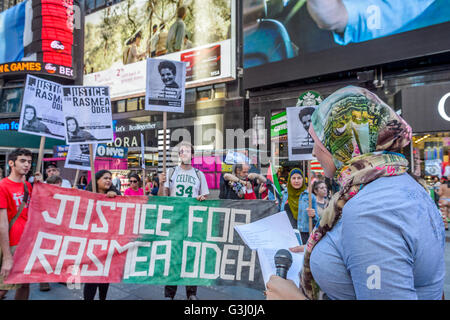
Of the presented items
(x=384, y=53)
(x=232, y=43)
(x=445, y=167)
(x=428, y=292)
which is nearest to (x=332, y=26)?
(x=384, y=53)

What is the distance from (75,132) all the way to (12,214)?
5.57 ft

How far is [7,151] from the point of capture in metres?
19.7

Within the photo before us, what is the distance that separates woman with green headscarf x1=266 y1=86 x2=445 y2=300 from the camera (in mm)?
915

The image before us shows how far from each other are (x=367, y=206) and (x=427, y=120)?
12.9 meters

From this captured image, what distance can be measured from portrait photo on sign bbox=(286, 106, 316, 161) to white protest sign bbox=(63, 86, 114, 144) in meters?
3.08

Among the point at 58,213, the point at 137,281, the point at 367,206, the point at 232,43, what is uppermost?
the point at 232,43

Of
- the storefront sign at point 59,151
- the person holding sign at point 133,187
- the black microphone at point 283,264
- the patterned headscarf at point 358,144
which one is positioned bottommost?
the black microphone at point 283,264

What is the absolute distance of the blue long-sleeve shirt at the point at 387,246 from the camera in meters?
0.91

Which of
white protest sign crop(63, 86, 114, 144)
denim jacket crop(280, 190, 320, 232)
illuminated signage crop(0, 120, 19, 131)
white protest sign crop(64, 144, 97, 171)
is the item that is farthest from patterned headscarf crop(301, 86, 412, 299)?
illuminated signage crop(0, 120, 19, 131)

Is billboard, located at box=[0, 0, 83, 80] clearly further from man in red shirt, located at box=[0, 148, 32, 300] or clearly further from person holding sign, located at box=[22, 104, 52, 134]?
man in red shirt, located at box=[0, 148, 32, 300]

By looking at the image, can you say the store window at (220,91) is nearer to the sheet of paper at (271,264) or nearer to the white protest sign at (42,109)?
→ the white protest sign at (42,109)

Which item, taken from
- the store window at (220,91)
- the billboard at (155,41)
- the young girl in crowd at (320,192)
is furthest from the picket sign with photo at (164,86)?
the store window at (220,91)

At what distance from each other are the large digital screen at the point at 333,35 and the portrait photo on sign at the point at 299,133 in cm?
1204

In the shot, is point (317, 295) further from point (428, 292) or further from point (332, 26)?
point (332, 26)
